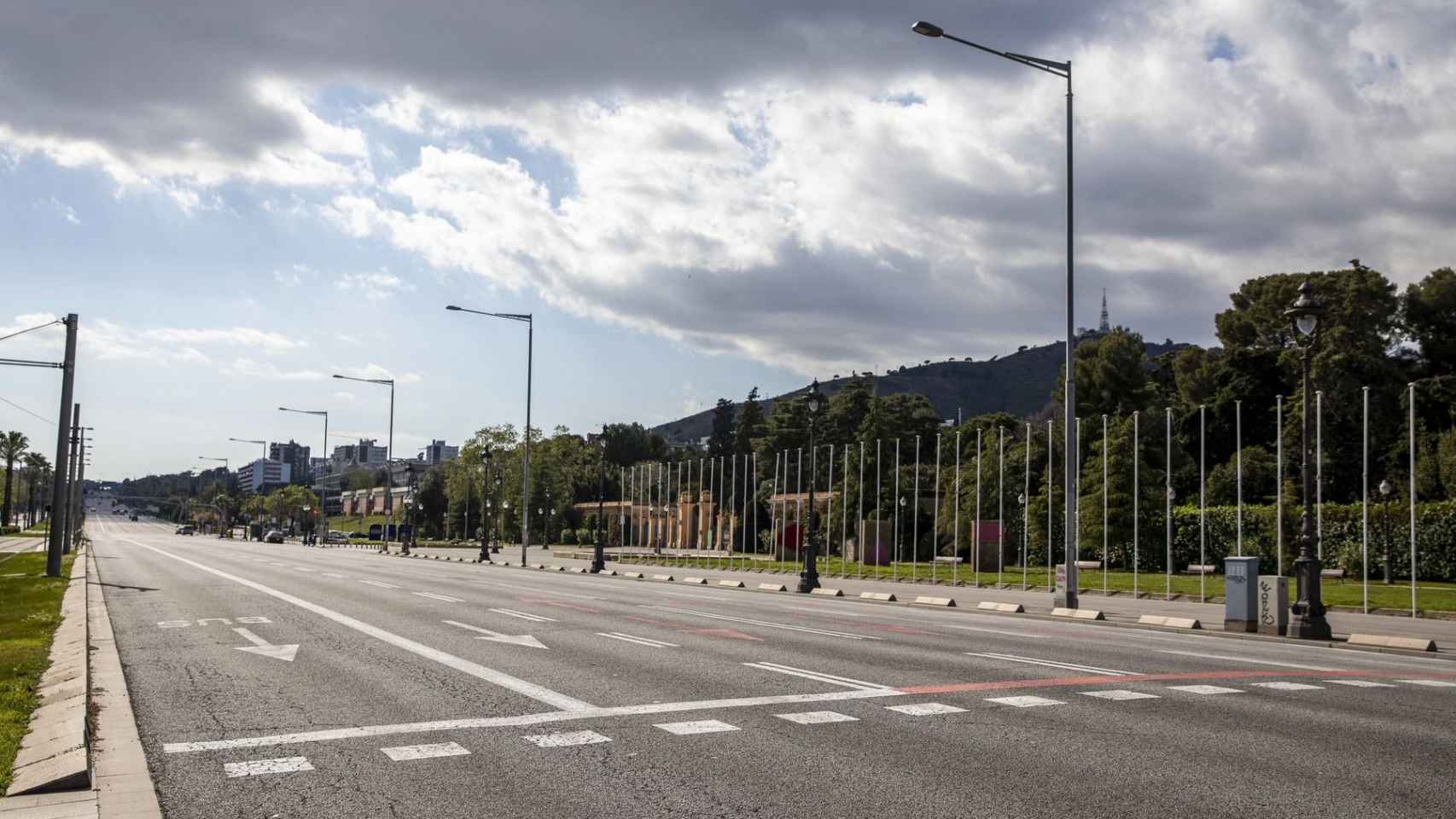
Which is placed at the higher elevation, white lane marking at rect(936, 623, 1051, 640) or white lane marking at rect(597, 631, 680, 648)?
white lane marking at rect(597, 631, 680, 648)

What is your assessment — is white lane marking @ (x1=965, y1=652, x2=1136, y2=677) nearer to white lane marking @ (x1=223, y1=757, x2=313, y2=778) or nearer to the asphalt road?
the asphalt road

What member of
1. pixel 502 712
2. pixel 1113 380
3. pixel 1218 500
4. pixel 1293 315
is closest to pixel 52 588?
pixel 502 712

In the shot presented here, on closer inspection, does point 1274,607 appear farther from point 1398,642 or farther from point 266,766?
point 266,766

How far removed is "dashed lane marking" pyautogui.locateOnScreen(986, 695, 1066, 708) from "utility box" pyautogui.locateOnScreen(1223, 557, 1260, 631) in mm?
11746

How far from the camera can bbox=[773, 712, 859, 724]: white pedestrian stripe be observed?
9.54 m

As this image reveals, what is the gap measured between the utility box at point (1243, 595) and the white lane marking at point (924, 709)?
12.7 meters

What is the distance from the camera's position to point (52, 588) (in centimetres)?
2680

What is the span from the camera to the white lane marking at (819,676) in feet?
38.5

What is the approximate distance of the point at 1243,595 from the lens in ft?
69.1

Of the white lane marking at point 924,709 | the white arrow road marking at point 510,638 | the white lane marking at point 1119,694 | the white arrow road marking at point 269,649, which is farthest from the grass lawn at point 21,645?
the white lane marking at point 1119,694

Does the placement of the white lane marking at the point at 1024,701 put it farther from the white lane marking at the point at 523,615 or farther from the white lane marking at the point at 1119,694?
the white lane marking at the point at 523,615

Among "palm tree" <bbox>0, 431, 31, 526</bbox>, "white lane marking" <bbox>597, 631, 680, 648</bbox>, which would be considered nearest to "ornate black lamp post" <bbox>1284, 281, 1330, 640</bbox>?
"white lane marking" <bbox>597, 631, 680, 648</bbox>

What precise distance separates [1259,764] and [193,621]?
16.8m

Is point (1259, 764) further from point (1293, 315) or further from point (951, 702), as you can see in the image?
point (1293, 315)
